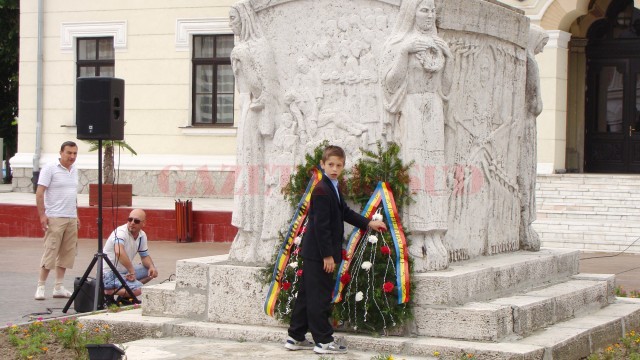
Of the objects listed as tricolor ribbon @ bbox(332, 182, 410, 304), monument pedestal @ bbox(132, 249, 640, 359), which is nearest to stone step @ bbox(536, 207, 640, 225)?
monument pedestal @ bbox(132, 249, 640, 359)

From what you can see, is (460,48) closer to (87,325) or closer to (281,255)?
(281,255)

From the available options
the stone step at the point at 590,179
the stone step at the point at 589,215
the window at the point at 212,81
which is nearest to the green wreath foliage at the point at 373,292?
the stone step at the point at 589,215

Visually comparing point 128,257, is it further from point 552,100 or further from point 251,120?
point 552,100

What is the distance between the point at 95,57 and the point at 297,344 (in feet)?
68.0

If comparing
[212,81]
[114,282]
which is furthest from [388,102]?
[212,81]

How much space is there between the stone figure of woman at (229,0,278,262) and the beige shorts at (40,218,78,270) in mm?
3941

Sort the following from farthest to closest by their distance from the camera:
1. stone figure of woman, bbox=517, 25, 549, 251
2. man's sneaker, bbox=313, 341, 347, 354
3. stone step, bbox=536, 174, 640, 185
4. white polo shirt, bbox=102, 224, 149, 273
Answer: stone step, bbox=536, 174, 640, 185 < white polo shirt, bbox=102, 224, 149, 273 < stone figure of woman, bbox=517, 25, 549, 251 < man's sneaker, bbox=313, 341, 347, 354

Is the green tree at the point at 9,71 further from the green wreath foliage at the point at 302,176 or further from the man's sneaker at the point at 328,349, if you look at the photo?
the man's sneaker at the point at 328,349

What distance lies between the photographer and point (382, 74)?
352 inches

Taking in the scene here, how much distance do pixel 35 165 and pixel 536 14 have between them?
38.7ft

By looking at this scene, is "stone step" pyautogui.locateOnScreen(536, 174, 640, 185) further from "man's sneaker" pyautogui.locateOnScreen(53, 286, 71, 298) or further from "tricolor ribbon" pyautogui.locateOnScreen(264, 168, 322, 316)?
"tricolor ribbon" pyautogui.locateOnScreen(264, 168, 322, 316)

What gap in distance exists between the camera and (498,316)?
27.4 feet

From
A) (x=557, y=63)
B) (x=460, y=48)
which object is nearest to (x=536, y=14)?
(x=557, y=63)

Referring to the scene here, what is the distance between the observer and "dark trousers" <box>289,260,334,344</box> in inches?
329
